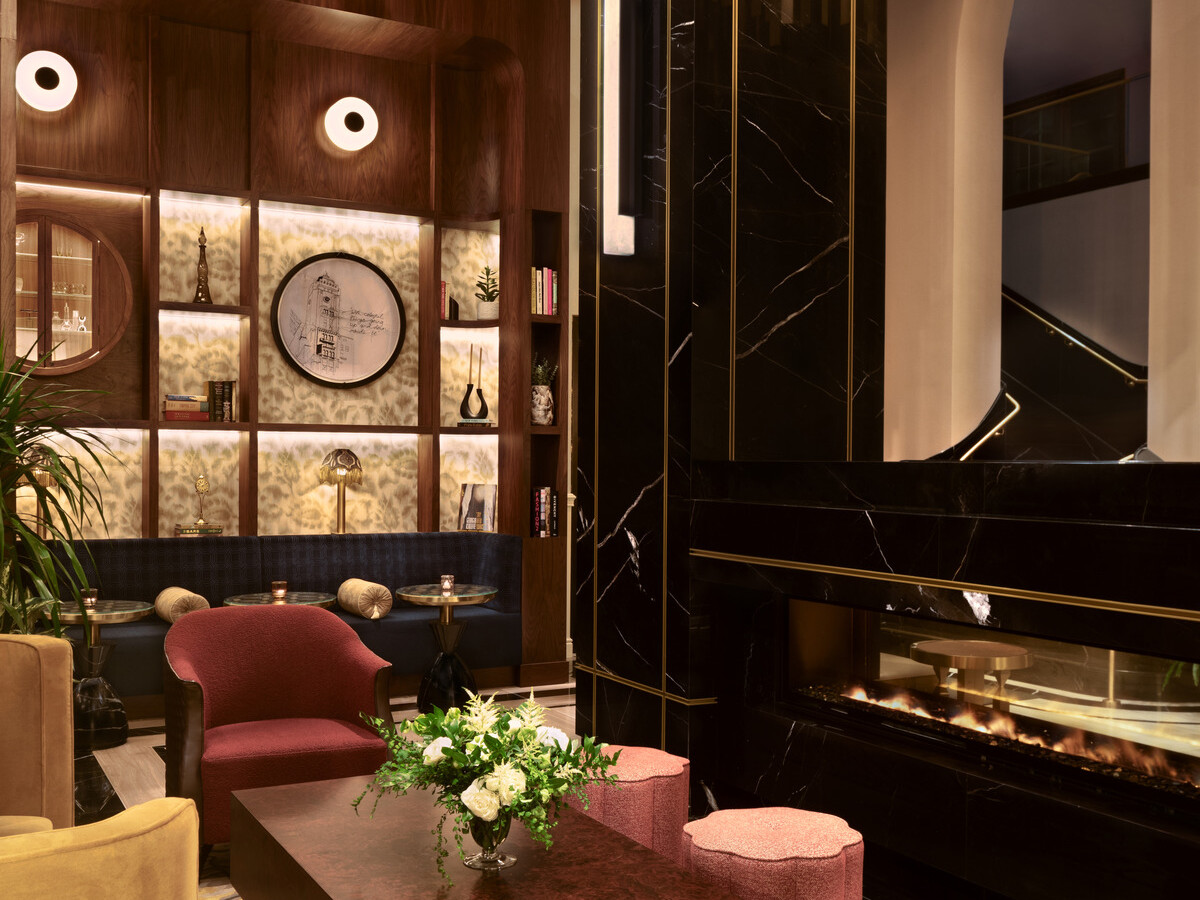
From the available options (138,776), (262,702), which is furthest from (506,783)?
(138,776)

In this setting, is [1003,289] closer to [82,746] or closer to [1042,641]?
[1042,641]

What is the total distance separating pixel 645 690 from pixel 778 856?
182 centimetres

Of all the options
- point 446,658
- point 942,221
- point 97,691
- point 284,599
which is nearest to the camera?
point 942,221

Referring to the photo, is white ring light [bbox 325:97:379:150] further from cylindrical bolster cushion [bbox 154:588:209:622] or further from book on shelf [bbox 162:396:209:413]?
cylindrical bolster cushion [bbox 154:588:209:622]

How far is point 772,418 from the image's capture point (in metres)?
4.18

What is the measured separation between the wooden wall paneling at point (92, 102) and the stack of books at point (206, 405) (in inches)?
46.5

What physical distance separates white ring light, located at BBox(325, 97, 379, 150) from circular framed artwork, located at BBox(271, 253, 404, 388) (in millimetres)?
679

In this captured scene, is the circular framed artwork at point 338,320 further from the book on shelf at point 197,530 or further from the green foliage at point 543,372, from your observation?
the book on shelf at point 197,530

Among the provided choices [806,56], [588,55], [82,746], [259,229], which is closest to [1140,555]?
[806,56]

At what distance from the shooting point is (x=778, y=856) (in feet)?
8.09

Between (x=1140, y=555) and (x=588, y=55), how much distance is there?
315 cm

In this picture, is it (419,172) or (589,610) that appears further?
(419,172)

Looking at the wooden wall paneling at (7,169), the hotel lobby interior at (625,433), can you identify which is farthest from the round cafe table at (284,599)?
the wooden wall paneling at (7,169)

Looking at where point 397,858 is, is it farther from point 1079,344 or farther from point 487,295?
point 487,295
